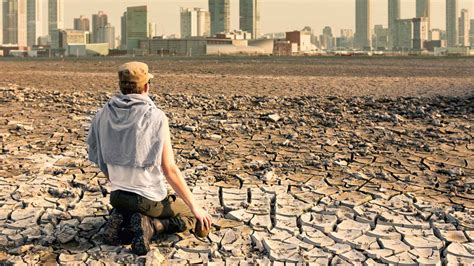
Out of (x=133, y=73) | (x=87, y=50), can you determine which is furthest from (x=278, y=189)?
(x=87, y=50)

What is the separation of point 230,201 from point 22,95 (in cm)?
1074

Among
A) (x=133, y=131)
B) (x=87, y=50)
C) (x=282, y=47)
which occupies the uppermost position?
(x=282, y=47)

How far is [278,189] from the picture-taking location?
623 centimetres

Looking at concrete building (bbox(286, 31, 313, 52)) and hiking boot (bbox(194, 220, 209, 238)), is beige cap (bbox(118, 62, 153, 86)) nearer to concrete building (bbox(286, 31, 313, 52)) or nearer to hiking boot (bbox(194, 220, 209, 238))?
hiking boot (bbox(194, 220, 209, 238))

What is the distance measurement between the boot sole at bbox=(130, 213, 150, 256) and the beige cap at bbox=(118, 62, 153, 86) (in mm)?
986

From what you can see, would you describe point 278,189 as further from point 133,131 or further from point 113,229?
point 133,131

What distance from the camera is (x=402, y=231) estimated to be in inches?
195

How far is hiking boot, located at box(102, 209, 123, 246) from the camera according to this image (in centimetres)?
443

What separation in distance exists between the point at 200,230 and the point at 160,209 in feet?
1.12

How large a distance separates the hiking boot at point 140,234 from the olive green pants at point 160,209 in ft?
0.26

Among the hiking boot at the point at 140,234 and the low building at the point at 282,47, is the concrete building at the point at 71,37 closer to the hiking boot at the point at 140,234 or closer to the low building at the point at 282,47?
the low building at the point at 282,47

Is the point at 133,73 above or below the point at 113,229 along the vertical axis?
above

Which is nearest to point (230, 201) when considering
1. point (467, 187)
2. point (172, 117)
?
point (467, 187)

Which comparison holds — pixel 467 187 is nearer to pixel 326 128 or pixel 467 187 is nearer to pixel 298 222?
pixel 298 222
